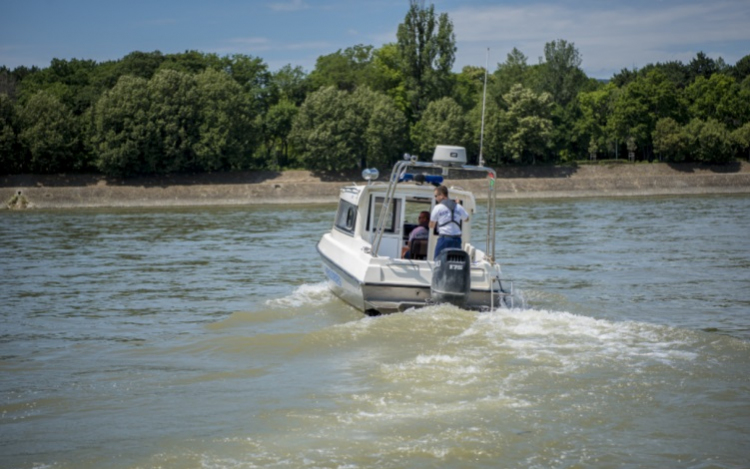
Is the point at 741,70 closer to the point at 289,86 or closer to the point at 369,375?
the point at 289,86

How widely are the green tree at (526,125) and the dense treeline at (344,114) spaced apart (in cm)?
15

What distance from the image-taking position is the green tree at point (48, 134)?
76.6m

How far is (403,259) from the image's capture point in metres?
15.2

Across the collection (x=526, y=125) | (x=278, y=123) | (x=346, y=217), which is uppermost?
(x=526, y=125)

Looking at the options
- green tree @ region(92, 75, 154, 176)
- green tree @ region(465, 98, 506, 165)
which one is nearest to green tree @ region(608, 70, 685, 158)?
green tree @ region(465, 98, 506, 165)

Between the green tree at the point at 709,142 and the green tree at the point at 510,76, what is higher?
the green tree at the point at 510,76

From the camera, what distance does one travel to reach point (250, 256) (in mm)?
28531

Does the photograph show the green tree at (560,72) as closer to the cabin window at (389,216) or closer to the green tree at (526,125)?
the green tree at (526,125)

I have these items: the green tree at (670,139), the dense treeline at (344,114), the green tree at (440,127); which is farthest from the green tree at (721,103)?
the green tree at (440,127)

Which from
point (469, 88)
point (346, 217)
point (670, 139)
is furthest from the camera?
point (469, 88)

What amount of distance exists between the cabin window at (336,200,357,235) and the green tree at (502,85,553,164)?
68.2 metres

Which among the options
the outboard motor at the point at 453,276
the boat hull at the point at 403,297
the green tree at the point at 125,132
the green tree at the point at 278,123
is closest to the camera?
the outboard motor at the point at 453,276

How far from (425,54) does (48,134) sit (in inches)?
1579

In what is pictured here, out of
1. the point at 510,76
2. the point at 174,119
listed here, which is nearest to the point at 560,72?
the point at 510,76
